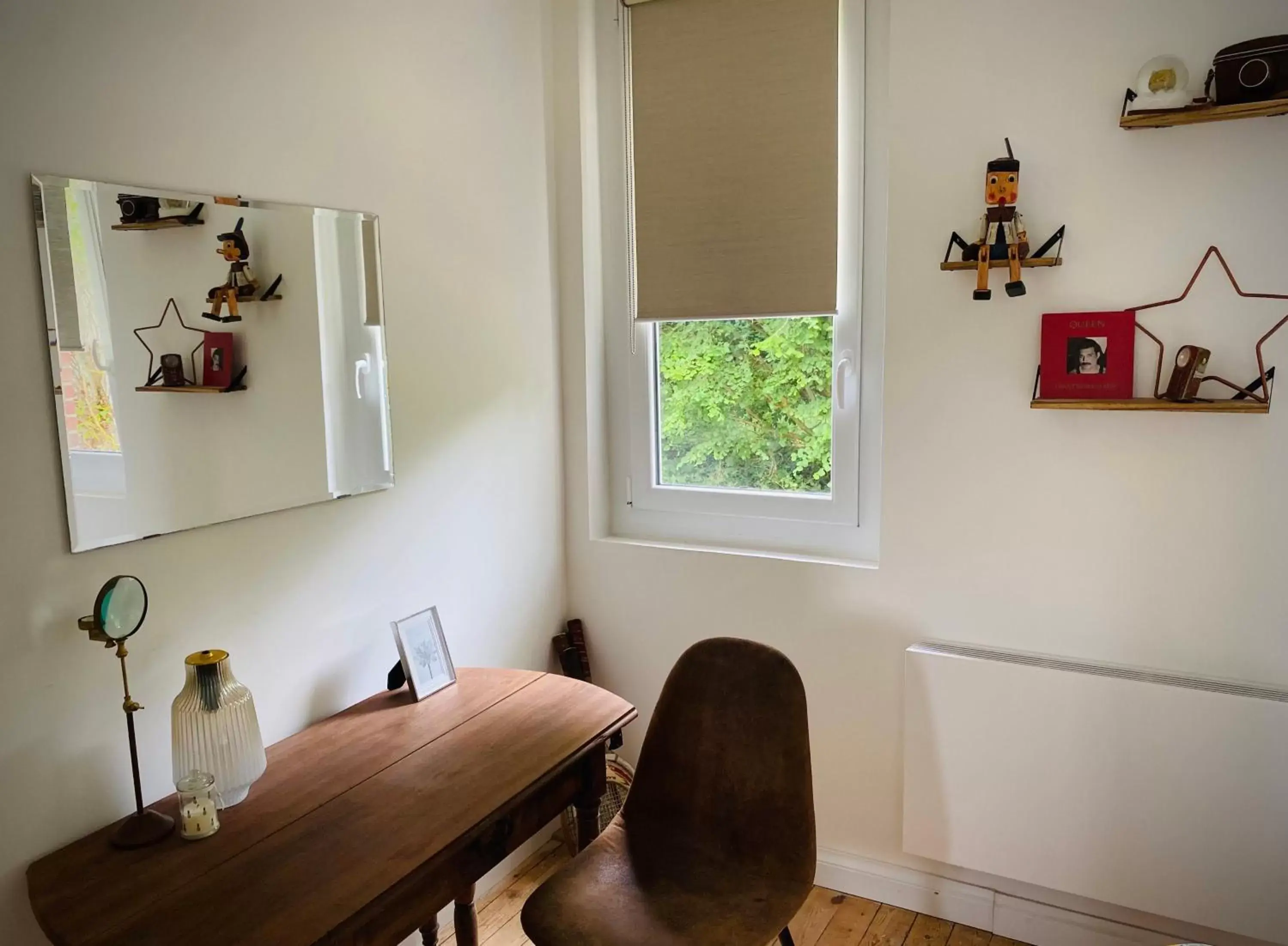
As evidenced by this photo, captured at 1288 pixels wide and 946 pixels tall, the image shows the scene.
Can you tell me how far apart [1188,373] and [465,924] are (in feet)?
6.24

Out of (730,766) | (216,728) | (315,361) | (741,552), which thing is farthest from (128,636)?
(741,552)

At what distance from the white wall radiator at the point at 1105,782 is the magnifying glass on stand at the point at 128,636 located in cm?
160

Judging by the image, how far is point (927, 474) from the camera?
220 cm

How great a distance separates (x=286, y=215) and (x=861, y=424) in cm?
145

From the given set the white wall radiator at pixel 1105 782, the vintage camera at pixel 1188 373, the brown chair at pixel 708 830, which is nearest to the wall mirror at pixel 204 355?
the brown chair at pixel 708 830

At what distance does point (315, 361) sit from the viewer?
1.90 meters

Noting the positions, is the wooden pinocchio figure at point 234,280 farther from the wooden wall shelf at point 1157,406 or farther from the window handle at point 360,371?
the wooden wall shelf at point 1157,406

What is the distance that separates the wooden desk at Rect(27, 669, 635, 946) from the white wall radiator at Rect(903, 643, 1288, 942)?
79 centimetres

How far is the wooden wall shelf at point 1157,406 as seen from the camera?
1803 millimetres

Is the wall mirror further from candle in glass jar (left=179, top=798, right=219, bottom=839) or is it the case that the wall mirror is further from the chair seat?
the chair seat

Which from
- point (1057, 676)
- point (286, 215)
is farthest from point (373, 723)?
point (1057, 676)

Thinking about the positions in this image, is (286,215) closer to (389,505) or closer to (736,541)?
(389,505)

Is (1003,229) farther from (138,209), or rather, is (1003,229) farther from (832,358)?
(138,209)

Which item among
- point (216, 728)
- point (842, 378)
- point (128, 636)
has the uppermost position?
point (842, 378)
